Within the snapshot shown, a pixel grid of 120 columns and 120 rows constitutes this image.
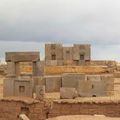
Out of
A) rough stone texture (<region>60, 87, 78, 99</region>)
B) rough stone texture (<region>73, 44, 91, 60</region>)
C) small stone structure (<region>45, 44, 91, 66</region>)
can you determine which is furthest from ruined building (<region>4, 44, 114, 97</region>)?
small stone structure (<region>45, 44, 91, 66</region>)

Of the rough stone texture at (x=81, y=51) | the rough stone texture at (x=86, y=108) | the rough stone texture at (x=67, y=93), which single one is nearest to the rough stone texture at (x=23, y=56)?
the rough stone texture at (x=67, y=93)

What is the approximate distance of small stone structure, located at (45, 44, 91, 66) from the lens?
3822 centimetres

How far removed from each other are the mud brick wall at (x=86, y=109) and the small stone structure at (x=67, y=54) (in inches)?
769

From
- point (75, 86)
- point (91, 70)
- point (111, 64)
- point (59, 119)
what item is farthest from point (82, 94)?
point (111, 64)

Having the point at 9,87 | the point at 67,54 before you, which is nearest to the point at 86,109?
the point at 9,87

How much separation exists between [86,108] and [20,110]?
125 inches

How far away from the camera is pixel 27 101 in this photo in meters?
19.7

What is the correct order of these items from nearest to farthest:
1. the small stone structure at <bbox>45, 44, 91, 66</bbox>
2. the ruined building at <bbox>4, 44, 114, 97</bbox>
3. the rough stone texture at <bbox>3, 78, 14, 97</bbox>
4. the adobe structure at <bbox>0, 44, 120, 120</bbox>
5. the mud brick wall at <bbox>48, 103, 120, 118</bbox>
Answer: the mud brick wall at <bbox>48, 103, 120, 118</bbox>, the adobe structure at <bbox>0, 44, 120, 120</bbox>, the ruined building at <bbox>4, 44, 114, 97</bbox>, the rough stone texture at <bbox>3, 78, 14, 97</bbox>, the small stone structure at <bbox>45, 44, 91, 66</bbox>

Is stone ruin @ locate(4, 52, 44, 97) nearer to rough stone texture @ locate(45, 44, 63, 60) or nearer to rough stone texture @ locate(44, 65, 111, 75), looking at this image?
rough stone texture @ locate(44, 65, 111, 75)

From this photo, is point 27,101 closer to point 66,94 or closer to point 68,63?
point 66,94

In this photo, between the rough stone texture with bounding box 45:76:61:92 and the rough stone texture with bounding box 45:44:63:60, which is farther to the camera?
the rough stone texture with bounding box 45:44:63:60

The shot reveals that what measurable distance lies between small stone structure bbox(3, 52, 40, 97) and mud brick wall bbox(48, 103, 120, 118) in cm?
325

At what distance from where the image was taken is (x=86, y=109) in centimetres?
1852

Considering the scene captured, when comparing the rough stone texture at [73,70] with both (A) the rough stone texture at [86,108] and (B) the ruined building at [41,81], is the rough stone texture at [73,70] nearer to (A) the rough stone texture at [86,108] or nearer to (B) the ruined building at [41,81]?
(B) the ruined building at [41,81]
